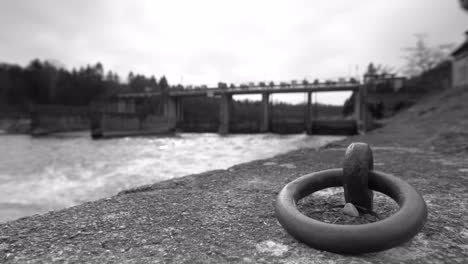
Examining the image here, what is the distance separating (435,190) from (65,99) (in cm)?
8998

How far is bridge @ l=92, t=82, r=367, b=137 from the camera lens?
3566 cm

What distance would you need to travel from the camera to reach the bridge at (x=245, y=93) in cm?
3566

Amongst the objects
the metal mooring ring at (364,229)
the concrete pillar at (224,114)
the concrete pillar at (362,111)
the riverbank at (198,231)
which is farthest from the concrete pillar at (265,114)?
the metal mooring ring at (364,229)

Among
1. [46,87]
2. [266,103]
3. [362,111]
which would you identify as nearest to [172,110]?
[266,103]

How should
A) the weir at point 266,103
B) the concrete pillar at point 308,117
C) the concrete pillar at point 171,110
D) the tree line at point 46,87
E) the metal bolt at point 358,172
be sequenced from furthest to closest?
the tree line at point 46,87
the concrete pillar at point 171,110
the concrete pillar at point 308,117
the weir at point 266,103
the metal bolt at point 358,172

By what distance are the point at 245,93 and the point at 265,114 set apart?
227 inches

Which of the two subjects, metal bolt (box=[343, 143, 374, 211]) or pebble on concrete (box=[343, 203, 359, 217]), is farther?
pebble on concrete (box=[343, 203, 359, 217])

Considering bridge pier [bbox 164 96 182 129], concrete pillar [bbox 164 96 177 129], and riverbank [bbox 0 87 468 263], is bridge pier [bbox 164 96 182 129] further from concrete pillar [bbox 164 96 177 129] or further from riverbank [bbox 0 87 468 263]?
riverbank [bbox 0 87 468 263]

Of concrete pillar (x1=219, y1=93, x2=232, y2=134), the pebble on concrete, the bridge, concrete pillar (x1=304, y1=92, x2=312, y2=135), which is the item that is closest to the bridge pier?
the bridge

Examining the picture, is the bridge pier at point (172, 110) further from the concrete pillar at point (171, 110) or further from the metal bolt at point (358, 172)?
the metal bolt at point (358, 172)

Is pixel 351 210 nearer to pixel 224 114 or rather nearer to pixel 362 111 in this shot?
pixel 362 111

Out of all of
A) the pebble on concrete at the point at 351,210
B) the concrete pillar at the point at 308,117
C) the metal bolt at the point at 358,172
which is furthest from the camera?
the concrete pillar at the point at 308,117

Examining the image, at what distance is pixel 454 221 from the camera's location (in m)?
2.46

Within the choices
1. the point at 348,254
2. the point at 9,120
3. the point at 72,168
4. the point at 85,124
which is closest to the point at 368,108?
the point at 72,168
